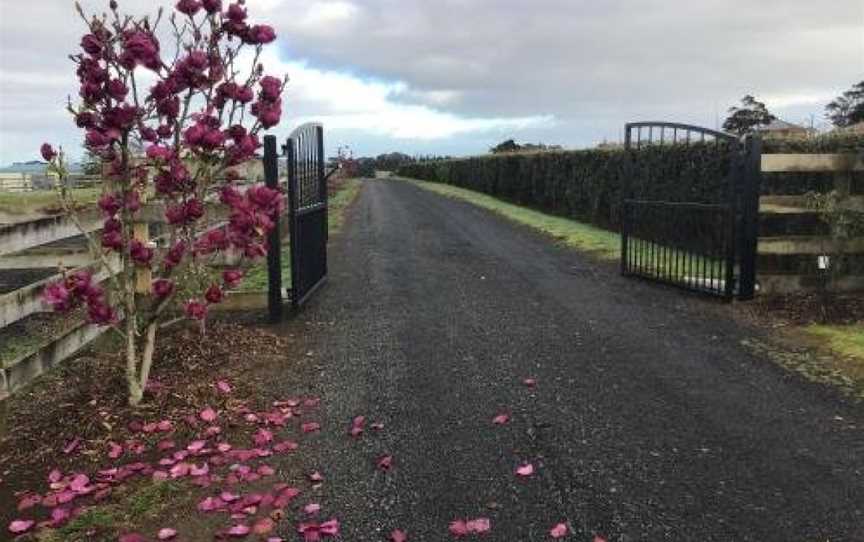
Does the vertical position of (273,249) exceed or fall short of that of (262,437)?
it exceeds it

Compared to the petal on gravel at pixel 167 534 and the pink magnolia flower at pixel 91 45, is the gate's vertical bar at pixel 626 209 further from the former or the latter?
the petal on gravel at pixel 167 534

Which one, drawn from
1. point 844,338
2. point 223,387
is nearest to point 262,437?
point 223,387

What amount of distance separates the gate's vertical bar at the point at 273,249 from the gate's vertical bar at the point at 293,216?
0.64ft

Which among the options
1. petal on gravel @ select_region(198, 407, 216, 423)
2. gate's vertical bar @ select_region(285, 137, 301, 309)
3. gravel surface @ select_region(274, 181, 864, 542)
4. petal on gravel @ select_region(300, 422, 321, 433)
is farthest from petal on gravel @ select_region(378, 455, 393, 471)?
gate's vertical bar @ select_region(285, 137, 301, 309)

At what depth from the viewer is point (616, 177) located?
1722cm

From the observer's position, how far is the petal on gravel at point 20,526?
3.85 metres

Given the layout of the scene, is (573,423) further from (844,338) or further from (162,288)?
(844,338)

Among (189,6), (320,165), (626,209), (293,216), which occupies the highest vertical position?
(189,6)

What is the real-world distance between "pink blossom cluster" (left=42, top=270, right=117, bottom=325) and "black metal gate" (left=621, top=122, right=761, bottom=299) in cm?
617

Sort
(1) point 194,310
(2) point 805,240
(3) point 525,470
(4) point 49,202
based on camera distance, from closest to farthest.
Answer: (3) point 525,470, (1) point 194,310, (2) point 805,240, (4) point 49,202

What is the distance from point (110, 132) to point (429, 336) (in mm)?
3434

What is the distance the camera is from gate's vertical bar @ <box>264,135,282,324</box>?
7602 millimetres

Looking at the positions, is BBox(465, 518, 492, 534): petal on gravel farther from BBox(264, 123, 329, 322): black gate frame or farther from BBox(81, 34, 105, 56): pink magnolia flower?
BBox(264, 123, 329, 322): black gate frame

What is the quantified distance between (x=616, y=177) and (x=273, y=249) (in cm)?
1091
